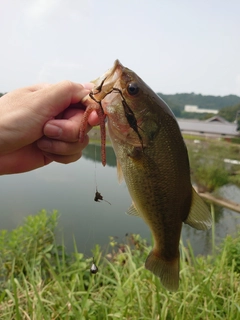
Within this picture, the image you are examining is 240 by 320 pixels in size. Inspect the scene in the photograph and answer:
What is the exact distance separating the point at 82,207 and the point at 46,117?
6055 mm

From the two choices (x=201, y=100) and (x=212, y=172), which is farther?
(x=201, y=100)

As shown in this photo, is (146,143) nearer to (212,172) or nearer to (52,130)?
(52,130)

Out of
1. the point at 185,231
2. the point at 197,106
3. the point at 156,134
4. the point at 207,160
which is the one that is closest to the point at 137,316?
the point at 156,134

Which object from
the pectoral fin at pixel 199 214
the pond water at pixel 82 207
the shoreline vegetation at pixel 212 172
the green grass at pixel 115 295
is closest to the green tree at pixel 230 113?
the shoreline vegetation at pixel 212 172

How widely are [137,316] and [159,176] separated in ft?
5.23

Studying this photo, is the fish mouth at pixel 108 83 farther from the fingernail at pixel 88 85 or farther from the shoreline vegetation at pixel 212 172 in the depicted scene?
the shoreline vegetation at pixel 212 172

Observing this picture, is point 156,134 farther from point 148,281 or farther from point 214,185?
point 214,185

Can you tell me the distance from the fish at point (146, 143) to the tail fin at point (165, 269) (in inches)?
0.7

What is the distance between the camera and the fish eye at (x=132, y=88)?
1268mm

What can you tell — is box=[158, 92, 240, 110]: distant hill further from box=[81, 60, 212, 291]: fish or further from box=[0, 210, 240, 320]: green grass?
box=[81, 60, 212, 291]: fish

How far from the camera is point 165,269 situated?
56.1 inches

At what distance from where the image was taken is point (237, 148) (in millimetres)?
16938

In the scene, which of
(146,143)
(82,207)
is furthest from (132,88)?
(82,207)

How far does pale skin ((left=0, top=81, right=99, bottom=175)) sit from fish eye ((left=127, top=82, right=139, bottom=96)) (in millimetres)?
238
